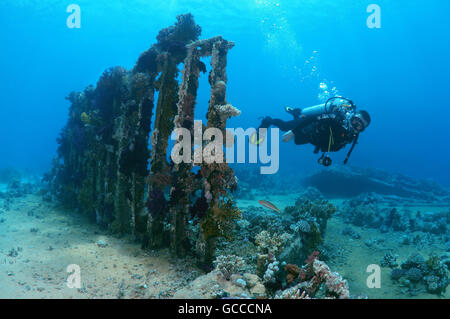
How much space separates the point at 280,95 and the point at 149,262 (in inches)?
5901

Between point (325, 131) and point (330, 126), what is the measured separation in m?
0.27

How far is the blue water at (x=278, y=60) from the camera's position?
4000cm

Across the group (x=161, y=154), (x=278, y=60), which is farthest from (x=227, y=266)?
(x=278, y=60)

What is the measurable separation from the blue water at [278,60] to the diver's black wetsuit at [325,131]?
33.5 meters

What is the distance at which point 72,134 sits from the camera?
392 inches

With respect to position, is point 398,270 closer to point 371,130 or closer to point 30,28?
point 30,28

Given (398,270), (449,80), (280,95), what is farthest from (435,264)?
(280,95)

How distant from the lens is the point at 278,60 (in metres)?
118

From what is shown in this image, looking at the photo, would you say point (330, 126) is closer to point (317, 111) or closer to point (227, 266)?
point (317, 111)

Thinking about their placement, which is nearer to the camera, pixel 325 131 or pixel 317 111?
pixel 325 131

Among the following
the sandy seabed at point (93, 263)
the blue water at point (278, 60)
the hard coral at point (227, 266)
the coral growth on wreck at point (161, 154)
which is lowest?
the sandy seabed at point (93, 263)

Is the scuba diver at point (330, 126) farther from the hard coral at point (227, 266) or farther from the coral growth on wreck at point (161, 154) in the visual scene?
the hard coral at point (227, 266)

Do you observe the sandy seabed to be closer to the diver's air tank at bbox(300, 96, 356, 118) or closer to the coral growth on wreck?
the coral growth on wreck

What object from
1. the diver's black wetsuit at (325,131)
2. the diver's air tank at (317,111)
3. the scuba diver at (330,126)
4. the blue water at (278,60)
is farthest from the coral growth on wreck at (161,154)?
the blue water at (278,60)
